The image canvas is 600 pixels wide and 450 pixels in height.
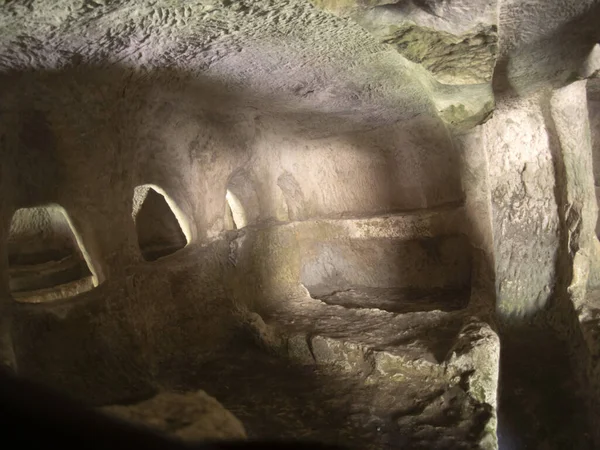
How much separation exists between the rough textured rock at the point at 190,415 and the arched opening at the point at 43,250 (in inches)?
218

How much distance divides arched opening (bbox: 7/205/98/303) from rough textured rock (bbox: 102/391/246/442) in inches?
218

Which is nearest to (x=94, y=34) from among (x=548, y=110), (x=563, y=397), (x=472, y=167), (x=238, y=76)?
(x=238, y=76)

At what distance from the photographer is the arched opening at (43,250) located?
596 centimetres

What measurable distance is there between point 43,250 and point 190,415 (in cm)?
661

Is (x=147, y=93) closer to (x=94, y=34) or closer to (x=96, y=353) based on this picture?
(x=94, y=34)

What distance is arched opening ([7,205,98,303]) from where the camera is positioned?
5.96m

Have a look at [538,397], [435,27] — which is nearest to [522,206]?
[538,397]

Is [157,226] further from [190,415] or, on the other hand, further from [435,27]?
[190,415]

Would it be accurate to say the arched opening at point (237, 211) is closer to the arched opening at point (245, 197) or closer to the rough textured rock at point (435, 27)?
the arched opening at point (245, 197)

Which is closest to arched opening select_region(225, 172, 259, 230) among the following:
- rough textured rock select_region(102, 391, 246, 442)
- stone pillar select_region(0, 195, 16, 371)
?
stone pillar select_region(0, 195, 16, 371)

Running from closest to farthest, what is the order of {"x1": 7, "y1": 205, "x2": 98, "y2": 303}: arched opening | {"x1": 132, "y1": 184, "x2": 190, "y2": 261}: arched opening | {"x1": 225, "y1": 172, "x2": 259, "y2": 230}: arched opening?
{"x1": 225, "y1": 172, "x2": 259, "y2": 230}: arched opening → {"x1": 7, "y1": 205, "x2": 98, "y2": 303}: arched opening → {"x1": 132, "y1": 184, "x2": 190, "y2": 261}: arched opening

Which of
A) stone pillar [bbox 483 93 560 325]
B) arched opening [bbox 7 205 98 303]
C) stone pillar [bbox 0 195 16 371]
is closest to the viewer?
stone pillar [bbox 0 195 16 371]

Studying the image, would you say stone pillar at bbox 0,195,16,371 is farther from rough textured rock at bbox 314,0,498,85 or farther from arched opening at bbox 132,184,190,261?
arched opening at bbox 132,184,190,261

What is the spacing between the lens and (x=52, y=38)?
2.20 meters
